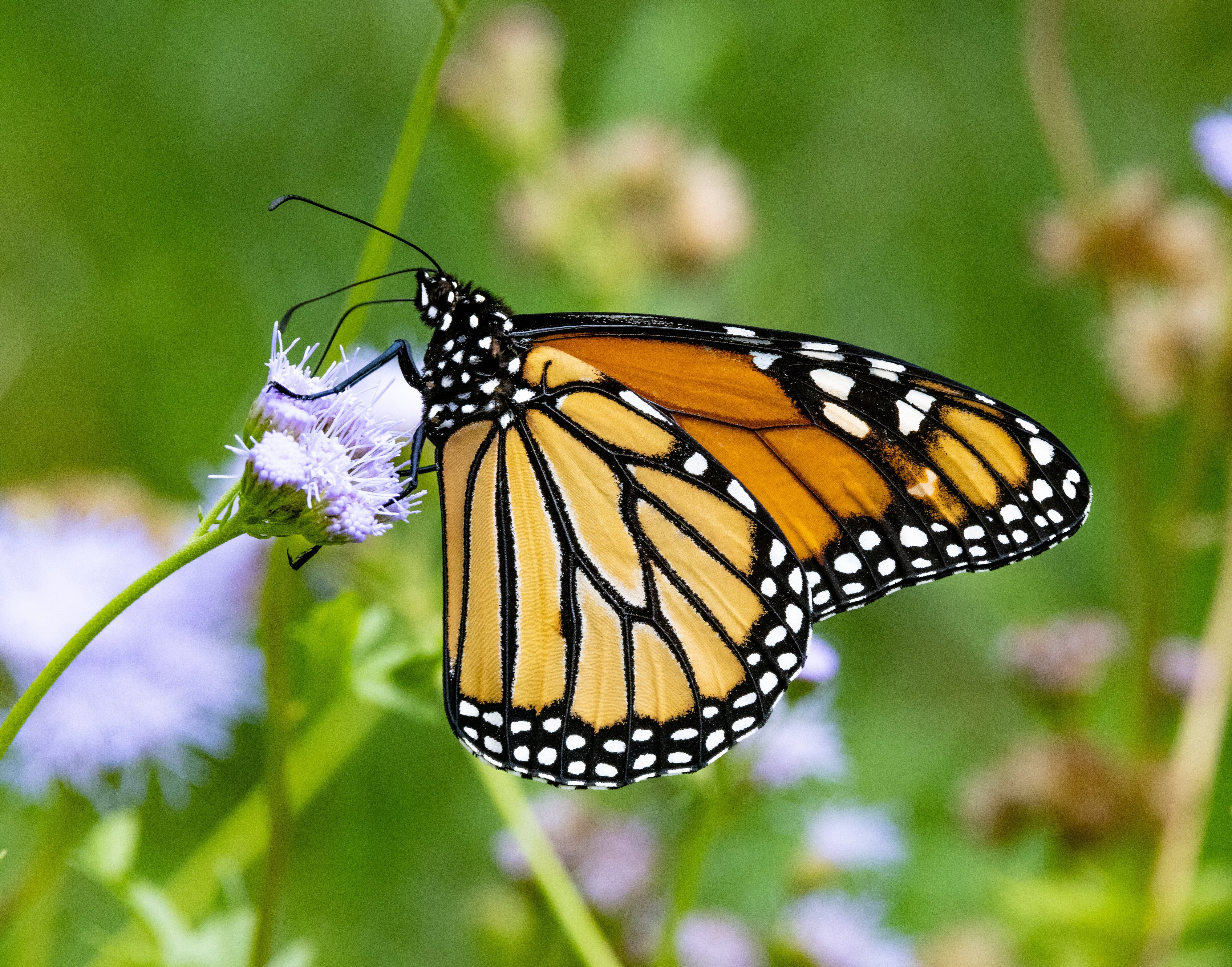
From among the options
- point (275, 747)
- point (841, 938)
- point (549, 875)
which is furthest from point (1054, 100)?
point (275, 747)

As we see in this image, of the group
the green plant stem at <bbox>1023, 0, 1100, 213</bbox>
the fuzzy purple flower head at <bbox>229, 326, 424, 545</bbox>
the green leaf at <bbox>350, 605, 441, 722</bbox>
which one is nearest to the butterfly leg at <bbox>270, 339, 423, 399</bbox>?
the fuzzy purple flower head at <bbox>229, 326, 424, 545</bbox>

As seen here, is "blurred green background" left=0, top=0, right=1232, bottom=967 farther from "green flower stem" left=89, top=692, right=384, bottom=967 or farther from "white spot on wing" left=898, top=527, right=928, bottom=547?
"white spot on wing" left=898, top=527, right=928, bottom=547

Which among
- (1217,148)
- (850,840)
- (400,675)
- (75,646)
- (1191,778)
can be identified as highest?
(1217,148)

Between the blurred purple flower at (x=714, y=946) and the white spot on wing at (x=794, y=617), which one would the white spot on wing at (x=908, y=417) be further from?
the blurred purple flower at (x=714, y=946)

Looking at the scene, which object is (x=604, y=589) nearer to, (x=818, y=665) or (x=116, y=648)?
(x=818, y=665)

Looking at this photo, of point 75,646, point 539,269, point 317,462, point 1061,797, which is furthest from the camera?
point 539,269

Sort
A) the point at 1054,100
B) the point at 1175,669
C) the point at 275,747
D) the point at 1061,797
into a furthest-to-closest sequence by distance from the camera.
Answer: the point at 1054,100
the point at 1175,669
the point at 1061,797
the point at 275,747

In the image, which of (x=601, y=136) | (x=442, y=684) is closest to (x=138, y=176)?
(x=601, y=136)
